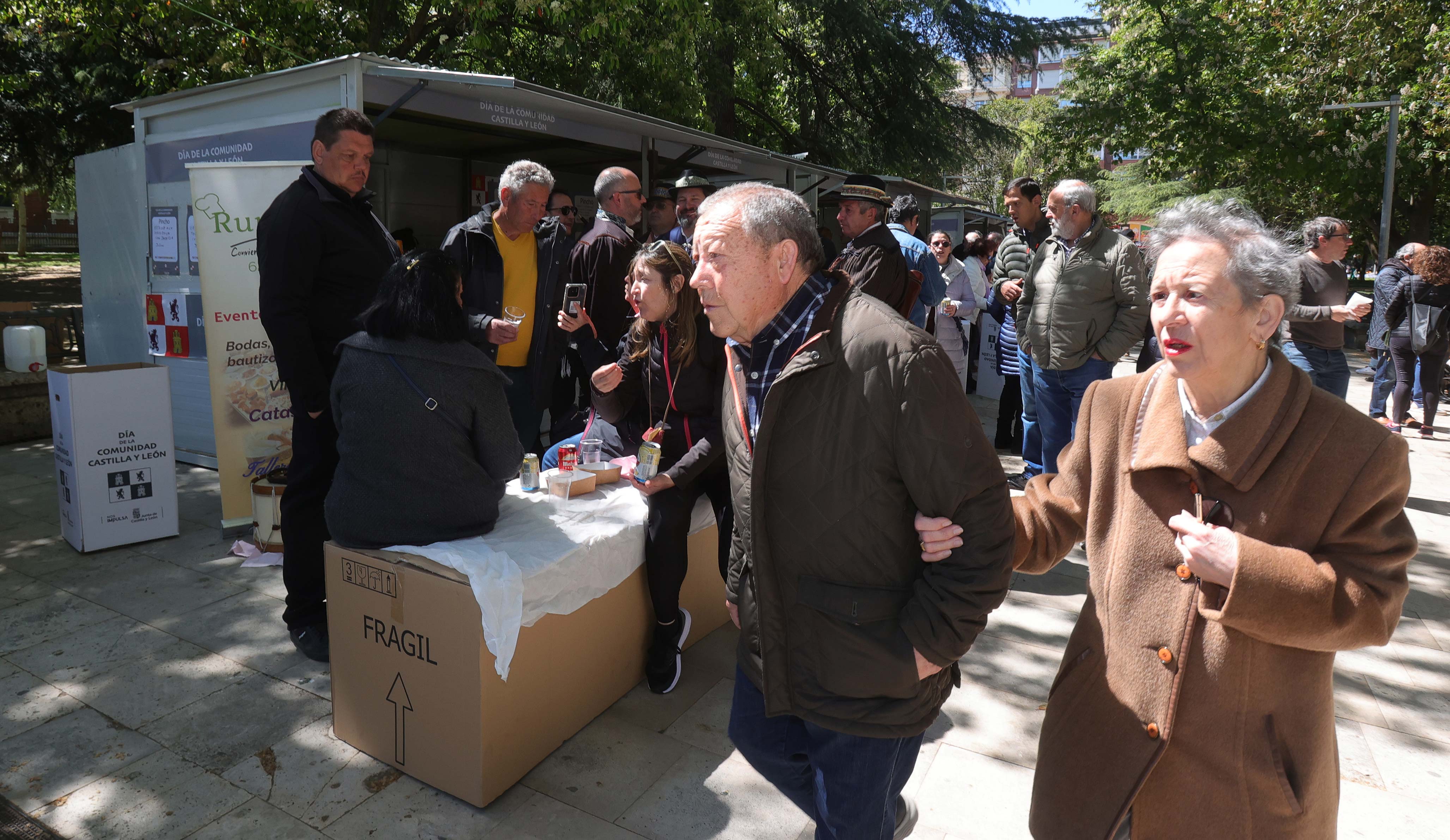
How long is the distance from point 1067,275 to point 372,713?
400cm

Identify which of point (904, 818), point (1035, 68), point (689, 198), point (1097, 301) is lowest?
point (904, 818)

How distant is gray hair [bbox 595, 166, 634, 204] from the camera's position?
198 inches

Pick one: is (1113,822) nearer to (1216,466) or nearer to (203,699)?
(1216,466)

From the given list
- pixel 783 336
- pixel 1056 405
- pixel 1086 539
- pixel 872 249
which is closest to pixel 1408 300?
pixel 1056 405

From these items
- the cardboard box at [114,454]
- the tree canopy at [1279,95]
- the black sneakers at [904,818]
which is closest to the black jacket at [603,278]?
the cardboard box at [114,454]

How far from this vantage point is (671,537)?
3.19m

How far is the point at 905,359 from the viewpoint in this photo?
159 cm

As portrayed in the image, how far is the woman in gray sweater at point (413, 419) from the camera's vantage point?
2783 millimetres

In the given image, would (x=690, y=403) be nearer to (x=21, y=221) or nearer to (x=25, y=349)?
(x=25, y=349)

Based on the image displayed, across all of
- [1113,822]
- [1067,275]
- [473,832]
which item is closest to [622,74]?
[1067,275]

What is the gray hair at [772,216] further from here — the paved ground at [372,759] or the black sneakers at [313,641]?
the black sneakers at [313,641]

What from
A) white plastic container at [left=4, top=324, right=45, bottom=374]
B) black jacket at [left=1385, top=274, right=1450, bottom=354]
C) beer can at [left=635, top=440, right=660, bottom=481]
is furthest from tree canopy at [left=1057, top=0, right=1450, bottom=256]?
white plastic container at [left=4, top=324, right=45, bottom=374]

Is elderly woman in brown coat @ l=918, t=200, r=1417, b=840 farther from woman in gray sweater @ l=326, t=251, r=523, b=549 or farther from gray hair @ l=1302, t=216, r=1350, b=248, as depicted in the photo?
gray hair @ l=1302, t=216, r=1350, b=248

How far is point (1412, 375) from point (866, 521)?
941cm
